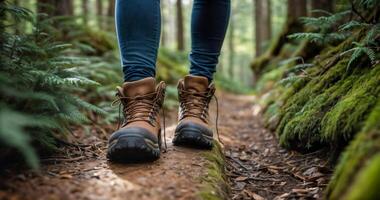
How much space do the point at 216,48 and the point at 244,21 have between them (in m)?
33.0

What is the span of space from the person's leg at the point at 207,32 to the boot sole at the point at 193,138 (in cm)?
44

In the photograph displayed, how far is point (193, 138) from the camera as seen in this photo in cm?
252

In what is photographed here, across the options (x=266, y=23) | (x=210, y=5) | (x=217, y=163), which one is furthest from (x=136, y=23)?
(x=266, y=23)

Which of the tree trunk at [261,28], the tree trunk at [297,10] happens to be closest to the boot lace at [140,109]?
the tree trunk at [297,10]

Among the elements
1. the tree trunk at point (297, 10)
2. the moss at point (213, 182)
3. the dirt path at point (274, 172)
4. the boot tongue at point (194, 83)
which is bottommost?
the dirt path at point (274, 172)

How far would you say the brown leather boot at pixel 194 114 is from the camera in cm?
253

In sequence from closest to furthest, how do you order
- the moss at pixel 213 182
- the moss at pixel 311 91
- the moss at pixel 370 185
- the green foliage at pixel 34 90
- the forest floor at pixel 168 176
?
the moss at pixel 370 185 < the forest floor at pixel 168 176 < the moss at pixel 213 182 < the green foliage at pixel 34 90 < the moss at pixel 311 91

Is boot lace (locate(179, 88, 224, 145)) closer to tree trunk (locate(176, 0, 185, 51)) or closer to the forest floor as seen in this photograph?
the forest floor

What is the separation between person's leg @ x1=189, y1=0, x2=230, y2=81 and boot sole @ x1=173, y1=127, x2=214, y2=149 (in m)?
0.44

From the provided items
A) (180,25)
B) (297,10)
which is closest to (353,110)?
(297,10)

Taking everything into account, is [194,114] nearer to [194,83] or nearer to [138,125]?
[194,83]

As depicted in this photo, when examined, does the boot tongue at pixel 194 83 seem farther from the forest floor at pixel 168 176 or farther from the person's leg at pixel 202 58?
the forest floor at pixel 168 176

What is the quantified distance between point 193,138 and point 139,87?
19.4 inches

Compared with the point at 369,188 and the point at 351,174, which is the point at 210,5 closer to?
the point at 351,174
